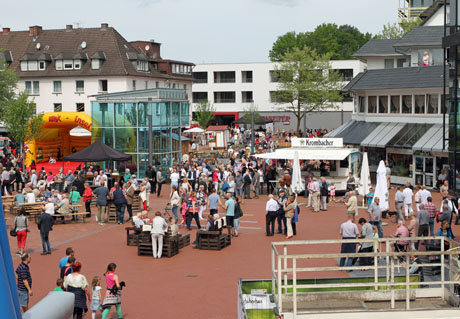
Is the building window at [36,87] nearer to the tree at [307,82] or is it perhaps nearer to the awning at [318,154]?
the tree at [307,82]

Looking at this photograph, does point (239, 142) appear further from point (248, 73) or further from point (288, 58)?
point (248, 73)

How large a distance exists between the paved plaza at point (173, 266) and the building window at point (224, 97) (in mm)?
59423

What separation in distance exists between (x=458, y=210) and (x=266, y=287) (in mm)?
10620

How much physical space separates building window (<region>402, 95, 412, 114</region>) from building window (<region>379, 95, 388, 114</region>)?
160cm

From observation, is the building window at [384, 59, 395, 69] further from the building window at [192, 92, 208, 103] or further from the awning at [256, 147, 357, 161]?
the building window at [192, 92, 208, 103]

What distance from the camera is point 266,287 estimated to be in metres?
11.0

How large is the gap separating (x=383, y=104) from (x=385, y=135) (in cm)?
286

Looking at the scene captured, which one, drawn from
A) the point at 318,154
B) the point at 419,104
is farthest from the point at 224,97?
the point at 318,154

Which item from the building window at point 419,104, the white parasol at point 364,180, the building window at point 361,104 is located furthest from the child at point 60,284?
the building window at point 361,104

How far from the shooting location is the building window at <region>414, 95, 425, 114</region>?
35875 millimetres

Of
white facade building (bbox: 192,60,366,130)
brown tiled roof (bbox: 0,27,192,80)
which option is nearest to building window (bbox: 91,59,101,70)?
brown tiled roof (bbox: 0,27,192,80)

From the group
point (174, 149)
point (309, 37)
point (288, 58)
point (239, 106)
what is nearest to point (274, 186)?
point (174, 149)

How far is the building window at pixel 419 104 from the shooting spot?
35.9 meters

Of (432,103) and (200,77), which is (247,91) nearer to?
(200,77)
